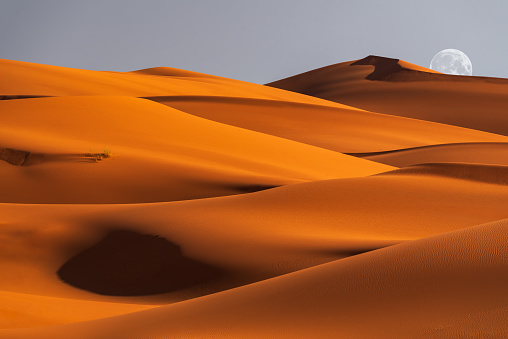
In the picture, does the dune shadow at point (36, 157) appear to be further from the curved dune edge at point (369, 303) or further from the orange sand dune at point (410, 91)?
the orange sand dune at point (410, 91)

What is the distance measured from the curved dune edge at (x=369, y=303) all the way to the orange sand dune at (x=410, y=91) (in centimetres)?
4322

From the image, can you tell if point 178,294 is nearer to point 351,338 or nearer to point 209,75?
point 351,338

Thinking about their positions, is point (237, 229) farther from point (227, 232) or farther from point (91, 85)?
point (91, 85)

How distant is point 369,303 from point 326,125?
1161 inches

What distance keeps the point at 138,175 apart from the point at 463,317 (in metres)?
11.6

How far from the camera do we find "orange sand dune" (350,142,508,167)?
24.7 m

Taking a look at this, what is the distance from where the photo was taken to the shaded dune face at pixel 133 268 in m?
9.19

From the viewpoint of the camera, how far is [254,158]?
19.2 metres

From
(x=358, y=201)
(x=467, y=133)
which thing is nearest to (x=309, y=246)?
(x=358, y=201)

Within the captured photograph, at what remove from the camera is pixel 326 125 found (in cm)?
3438

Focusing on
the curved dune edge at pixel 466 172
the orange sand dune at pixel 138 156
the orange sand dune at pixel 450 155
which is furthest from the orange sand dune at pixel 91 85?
the curved dune edge at pixel 466 172

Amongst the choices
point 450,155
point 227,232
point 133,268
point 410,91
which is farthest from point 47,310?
point 410,91

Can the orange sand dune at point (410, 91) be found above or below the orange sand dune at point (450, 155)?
above

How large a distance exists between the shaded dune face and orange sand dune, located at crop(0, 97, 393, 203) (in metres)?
4.52
